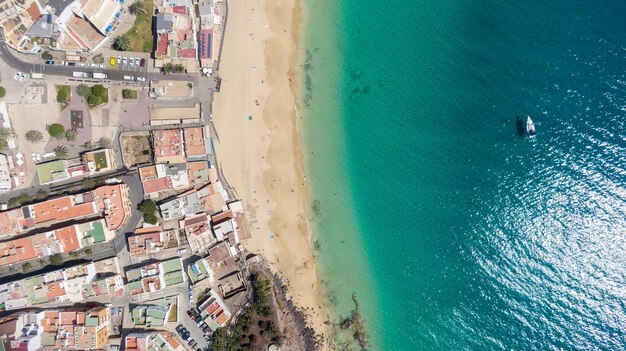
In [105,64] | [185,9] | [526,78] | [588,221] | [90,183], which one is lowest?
[588,221]

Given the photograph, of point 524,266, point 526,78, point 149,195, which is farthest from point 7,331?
point 526,78

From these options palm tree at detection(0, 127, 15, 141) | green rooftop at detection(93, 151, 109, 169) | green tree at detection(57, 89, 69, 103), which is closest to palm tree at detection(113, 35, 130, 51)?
green tree at detection(57, 89, 69, 103)

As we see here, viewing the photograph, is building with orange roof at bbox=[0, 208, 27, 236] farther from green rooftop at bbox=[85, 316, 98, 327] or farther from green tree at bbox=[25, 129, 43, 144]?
green rooftop at bbox=[85, 316, 98, 327]

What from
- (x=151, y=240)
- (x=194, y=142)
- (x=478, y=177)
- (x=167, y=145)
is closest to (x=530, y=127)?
(x=478, y=177)

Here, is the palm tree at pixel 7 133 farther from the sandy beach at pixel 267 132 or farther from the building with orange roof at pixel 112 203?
the sandy beach at pixel 267 132

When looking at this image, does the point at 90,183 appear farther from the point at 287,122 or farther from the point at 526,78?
the point at 526,78
